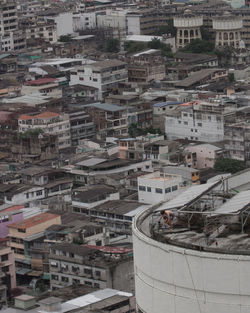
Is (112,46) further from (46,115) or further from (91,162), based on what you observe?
(91,162)

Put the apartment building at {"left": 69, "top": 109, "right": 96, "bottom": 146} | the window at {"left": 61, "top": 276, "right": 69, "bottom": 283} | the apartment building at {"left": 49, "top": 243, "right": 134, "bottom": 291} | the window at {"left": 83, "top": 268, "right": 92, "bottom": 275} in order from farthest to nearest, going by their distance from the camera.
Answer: the apartment building at {"left": 69, "top": 109, "right": 96, "bottom": 146} → the window at {"left": 61, "top": 276, "right": 69, "bottom": 283} → the window at {"left": 83, "top": 268, "right": 92, "bottom": 275} → the apartment building at {"left": 49, "top": 243, "right": 134, "bottom": 291}

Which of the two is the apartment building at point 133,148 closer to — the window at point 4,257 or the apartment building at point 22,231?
the apartment building at point 22,231

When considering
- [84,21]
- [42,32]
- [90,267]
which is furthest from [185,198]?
[84,21]

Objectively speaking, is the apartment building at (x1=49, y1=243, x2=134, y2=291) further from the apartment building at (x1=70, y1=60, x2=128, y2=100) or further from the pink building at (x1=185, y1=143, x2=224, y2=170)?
the apartment building at (x1=70, y1=60, x2=128, y2=100)

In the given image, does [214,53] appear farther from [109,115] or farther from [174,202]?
[174,202]

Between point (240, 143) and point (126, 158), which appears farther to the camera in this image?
point (240, 143)

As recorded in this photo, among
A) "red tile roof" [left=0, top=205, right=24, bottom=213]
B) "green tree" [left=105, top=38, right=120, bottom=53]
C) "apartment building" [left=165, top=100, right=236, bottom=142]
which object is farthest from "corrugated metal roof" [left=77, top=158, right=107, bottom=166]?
"green tree" [left=105, top=38, right=120, bottom=53]

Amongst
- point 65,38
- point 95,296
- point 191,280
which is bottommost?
point 95,296
